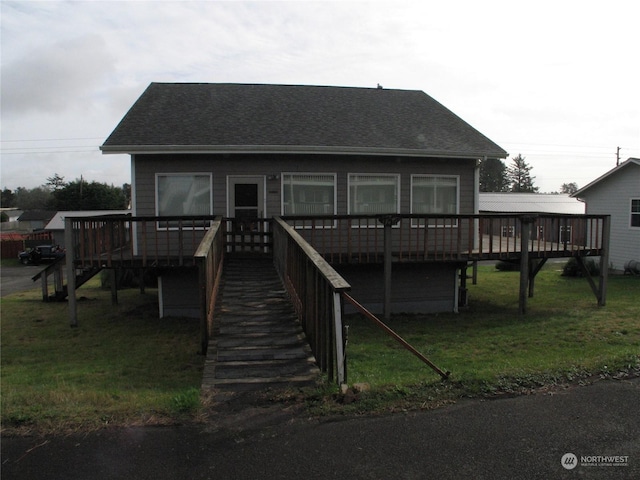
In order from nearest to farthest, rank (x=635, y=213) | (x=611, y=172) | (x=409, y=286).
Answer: (x=409, y=286)
(x=635, y=213)
(x=611, y=172)

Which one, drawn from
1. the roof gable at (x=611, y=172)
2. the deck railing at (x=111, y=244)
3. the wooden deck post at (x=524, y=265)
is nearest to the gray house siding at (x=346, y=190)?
the deck railing at (x=111, y=244)

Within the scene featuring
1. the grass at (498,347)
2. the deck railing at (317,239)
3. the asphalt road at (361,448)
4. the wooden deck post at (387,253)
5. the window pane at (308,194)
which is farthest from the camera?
the window pane at (308,194)

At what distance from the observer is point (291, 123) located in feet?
39.8

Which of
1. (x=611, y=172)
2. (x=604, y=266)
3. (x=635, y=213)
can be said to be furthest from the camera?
(x=611, y=172)

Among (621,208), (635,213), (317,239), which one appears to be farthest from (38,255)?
(635,213)

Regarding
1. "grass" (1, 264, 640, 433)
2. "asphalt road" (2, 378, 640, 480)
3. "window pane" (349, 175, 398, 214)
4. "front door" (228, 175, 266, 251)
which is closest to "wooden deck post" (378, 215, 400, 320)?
"grass" (1, 264, 640, 433)

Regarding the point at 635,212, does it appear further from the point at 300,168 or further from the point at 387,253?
the point at 300,168

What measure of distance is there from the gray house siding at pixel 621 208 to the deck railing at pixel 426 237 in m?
8.72

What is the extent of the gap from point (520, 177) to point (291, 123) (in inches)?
3257

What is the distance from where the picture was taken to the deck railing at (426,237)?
33.8ft

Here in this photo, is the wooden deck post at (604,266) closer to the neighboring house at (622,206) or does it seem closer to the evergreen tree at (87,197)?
the neighboring house at (622,206)

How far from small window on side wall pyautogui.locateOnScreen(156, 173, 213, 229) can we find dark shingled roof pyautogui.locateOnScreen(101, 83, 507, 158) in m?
0.79

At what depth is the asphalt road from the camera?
3.05 metres

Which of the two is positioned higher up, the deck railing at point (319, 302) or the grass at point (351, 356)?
the deck railing at point (319, 302)
